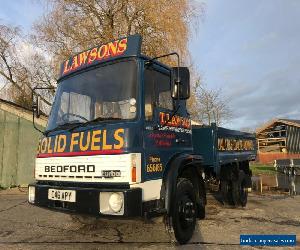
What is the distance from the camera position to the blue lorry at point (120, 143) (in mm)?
5113

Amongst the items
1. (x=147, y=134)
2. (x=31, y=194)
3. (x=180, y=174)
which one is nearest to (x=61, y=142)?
(x=31, y=194)

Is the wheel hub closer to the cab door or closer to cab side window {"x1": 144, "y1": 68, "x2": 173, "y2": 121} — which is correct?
the cab door

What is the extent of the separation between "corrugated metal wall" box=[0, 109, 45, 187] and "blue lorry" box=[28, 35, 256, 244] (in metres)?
9.49

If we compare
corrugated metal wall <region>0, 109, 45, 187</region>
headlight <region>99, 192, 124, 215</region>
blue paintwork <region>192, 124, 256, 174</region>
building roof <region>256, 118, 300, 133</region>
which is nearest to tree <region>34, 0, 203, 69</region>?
corrugated metal wall <region>0, 109, 45, 187</region>

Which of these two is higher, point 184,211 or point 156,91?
point 156,91

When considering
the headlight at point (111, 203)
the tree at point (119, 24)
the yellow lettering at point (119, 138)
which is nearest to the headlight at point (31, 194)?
the headlight at point (111, 203)

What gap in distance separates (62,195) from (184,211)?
6.21 feet

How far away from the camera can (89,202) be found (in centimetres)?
513

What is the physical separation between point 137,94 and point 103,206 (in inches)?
62.5

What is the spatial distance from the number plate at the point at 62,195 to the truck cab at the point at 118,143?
0.05 ft

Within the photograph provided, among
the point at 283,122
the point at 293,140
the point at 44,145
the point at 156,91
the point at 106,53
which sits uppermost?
the point at 283,122

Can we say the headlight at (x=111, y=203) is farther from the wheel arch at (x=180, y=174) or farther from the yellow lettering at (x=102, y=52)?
the yellow lettering at (x=102, y=52)

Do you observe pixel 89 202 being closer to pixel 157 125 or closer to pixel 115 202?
pixel 115 202

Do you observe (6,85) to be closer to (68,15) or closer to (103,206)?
(68,15)
